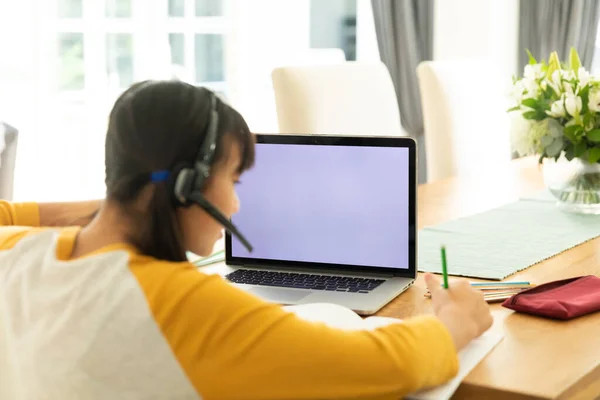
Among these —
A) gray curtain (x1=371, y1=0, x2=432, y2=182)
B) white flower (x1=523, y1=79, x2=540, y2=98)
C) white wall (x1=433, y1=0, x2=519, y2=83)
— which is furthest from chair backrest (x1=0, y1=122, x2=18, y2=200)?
white wall (x1=433, y1=0, x2=519, y2=83)

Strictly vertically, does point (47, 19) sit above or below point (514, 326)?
above

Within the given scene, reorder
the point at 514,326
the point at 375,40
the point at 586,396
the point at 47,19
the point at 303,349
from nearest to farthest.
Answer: the point at 303,349 → the point at 586,396 → the point at 514,326 → the point at 47,19 → the point at 375,40

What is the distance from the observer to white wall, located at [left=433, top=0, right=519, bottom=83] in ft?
14.8

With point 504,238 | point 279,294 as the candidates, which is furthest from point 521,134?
point 279,294

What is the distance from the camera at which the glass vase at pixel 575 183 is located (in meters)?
2.12

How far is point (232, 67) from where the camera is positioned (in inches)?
185

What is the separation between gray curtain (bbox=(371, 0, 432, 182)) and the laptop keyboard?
3.13m

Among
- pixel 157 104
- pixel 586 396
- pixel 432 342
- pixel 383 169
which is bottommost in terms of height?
pixel 586 396

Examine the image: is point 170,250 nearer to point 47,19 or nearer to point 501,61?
point 47,19

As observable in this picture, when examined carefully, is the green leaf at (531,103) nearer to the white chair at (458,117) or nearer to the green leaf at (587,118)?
the green leaf at (587,118)

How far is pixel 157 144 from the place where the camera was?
96 cm

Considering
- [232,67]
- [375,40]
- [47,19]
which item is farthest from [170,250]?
[375,40]

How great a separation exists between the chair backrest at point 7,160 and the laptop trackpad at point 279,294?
1305 mm

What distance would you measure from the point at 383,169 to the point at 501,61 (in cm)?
331
